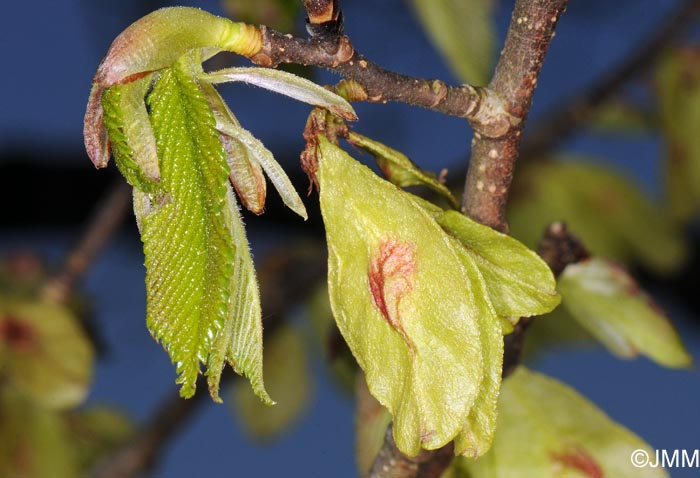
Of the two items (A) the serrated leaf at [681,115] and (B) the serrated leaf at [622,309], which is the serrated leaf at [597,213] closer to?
(A) the serrated leaf at [681,115]

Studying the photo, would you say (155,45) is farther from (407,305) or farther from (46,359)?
(46,359)

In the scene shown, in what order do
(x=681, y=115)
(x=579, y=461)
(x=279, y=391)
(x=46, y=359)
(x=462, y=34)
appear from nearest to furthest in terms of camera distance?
(x=579, y=461) → (x=462, y=34) → (x=46, y=359) → (x=681, y=115) → (x=279, y=391)

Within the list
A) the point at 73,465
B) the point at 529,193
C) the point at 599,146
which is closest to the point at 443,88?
the point at 73,465

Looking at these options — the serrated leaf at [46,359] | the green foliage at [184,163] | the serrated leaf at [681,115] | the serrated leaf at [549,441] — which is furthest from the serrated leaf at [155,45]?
the serrated leaf at [681,115]

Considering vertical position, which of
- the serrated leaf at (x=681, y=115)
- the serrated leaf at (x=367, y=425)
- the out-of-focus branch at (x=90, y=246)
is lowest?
the out-of-focus branch at (x=90, y=246)

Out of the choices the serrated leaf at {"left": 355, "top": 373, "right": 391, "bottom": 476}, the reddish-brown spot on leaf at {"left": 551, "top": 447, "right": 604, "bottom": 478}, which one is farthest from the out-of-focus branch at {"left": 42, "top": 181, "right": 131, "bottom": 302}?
the reddish-brown spot on leaf at {"left": 551, "top": 447, "right": 604, "bottom": 478}

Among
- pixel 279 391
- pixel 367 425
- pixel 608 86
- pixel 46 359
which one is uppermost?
pixel 608 86

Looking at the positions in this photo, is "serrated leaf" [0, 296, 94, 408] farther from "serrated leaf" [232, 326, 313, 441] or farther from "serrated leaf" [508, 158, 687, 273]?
"serrated leaf" [508, 158, 687, 273]

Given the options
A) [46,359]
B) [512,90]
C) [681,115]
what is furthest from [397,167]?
[681,115]
